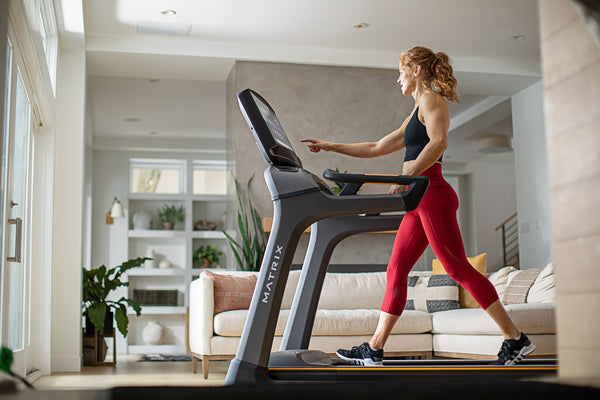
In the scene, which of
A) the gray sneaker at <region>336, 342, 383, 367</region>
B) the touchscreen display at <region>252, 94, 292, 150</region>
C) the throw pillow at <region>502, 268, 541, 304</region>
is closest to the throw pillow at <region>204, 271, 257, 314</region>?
the gray sneaker at <region>336, 342, 383, 367</region>

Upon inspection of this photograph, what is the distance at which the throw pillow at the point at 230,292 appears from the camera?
405cm

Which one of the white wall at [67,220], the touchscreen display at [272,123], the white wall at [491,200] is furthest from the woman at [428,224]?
the white wall at [491,200]

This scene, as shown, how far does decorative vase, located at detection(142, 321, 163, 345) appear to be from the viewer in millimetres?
8352

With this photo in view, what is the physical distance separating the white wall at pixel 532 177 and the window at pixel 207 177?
4320 mm

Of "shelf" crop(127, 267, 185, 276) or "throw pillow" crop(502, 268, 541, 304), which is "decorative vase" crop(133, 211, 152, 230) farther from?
"throw pillow" crop(502, 268, 541, 304)

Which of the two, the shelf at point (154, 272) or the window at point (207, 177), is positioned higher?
the window at point (207, 177)

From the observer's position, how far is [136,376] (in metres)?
4.21

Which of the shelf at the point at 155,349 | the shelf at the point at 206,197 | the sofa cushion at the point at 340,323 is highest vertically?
the shelf at the point at 206,197

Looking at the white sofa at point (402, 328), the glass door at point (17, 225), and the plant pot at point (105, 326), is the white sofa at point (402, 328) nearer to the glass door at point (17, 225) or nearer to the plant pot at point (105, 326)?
the glass door at point (17, 225)

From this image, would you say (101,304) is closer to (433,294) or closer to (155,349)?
(433,294)

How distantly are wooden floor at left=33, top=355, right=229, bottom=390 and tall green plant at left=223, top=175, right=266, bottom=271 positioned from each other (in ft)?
2.71

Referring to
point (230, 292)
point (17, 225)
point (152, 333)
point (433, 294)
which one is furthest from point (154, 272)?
point (17, 225)

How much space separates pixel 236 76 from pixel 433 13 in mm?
1717

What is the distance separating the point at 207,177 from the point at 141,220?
3.82 feet
